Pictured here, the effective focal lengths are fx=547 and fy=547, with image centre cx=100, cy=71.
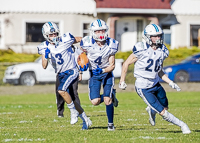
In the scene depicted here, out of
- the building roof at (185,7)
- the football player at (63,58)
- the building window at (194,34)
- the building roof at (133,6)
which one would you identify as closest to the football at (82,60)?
the football player at (63,58)

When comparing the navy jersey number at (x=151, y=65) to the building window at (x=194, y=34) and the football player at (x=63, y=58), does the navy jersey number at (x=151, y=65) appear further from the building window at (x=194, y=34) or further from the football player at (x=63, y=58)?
the building window at (x=194, y=34)

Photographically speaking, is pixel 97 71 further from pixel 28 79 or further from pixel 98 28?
pixel 28 79

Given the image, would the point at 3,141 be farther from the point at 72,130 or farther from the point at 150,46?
the point at 150,46

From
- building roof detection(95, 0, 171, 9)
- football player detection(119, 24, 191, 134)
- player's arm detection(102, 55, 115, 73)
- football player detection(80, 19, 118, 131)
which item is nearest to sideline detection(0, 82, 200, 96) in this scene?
building roof detection(95, 0, 171, 9)

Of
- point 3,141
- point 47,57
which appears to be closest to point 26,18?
point 47,57

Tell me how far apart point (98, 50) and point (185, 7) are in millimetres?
22698

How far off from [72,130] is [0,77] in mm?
14741

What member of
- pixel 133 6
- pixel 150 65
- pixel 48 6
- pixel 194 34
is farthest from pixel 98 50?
pixel 194 34

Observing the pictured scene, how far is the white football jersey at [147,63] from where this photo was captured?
28.2 feet

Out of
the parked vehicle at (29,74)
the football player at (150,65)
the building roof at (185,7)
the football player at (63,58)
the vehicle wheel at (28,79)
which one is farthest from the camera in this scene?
the building roof at (185,7)

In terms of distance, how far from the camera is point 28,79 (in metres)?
22.8

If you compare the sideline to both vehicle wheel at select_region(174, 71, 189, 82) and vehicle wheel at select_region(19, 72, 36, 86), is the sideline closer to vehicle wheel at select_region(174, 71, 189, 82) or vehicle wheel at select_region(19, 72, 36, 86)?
vehicle wheel at select_region(19, 72, 36, 86)

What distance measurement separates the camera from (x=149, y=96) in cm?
865

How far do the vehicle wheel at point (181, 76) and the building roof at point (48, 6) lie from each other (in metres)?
7.91
